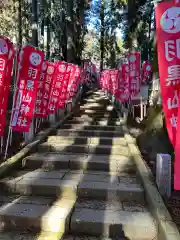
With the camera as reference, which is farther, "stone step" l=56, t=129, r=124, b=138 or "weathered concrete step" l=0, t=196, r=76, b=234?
"stone step" l=56, t=129, r=124, b=138

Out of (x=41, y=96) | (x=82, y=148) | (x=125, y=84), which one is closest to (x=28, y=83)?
(x=41, y=96)

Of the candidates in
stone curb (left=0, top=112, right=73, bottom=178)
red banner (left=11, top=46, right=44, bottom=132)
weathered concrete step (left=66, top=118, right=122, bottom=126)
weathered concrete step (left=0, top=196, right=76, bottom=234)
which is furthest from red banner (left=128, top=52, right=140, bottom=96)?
weathered concrete step (left=0, top=196, right=76, bottom=234)

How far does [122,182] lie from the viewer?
5246mm

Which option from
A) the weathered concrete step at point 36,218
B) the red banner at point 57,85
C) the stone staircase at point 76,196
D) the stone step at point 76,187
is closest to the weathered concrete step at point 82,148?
the stone staircase at point 76,196

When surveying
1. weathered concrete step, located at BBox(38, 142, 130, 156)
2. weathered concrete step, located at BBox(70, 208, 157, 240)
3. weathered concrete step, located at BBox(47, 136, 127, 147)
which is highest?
weathered concrete step, located at BBox(47, 136, 127, 147)

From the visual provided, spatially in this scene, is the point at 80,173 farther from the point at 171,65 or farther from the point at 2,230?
the point at 171,65

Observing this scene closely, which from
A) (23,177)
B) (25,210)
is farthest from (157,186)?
(23,177)

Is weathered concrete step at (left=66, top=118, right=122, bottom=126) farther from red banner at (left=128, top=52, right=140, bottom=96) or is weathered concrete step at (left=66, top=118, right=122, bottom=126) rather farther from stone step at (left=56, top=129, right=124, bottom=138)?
stone step at (left=56, top=129, right=124, bottom=138)

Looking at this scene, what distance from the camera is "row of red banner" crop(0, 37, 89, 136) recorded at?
5.33 meters

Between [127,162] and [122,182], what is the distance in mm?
945

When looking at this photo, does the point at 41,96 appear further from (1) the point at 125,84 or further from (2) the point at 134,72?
(1) the point at 125,84

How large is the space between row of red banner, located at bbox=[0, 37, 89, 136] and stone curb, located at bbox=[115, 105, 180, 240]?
2827 mm

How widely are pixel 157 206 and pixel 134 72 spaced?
682 cm

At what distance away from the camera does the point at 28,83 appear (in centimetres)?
639
